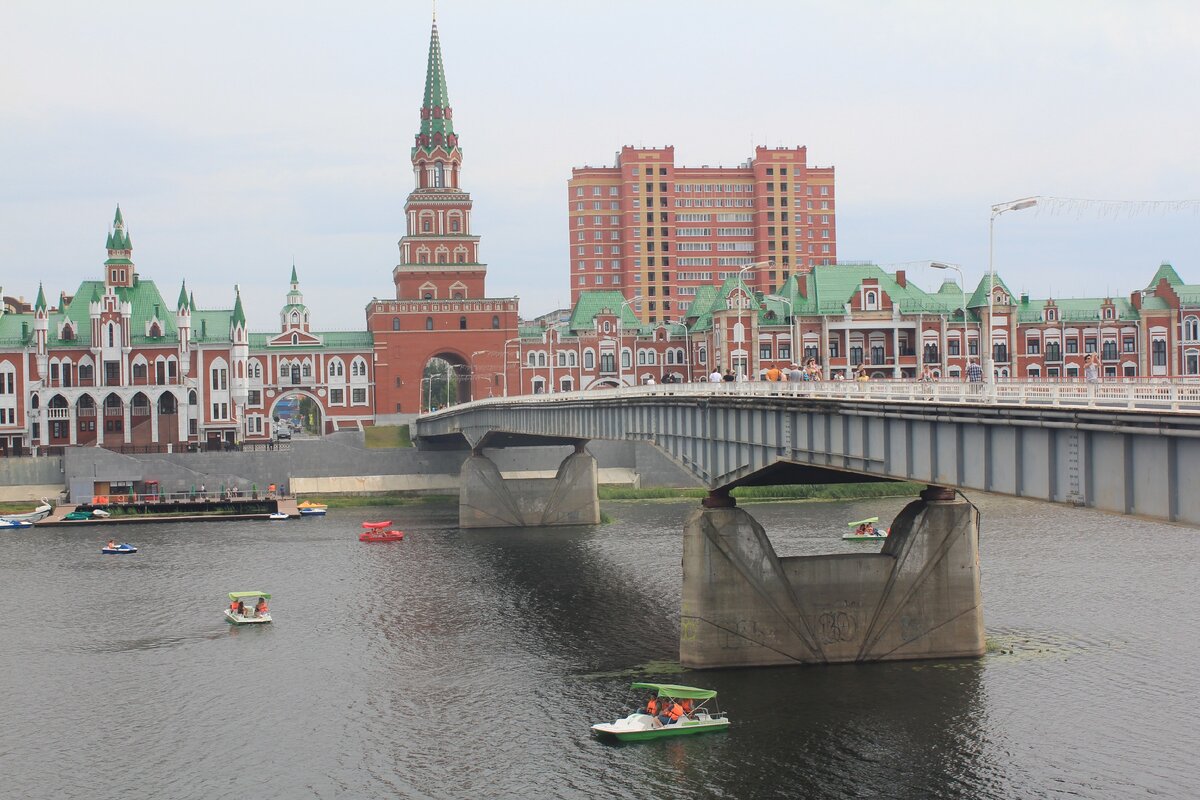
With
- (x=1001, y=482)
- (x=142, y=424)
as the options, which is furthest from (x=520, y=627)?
(x=142, y=424)

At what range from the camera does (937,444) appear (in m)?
46.3

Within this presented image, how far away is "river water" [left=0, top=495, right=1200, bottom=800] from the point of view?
147 feet

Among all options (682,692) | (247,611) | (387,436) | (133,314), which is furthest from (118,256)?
(682,692)

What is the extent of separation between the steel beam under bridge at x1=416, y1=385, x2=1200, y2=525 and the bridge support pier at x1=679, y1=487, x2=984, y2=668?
13.7 feet

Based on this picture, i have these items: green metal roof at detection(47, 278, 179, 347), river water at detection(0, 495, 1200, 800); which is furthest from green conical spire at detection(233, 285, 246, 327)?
river water at detection(0, 495, 1200, 800)

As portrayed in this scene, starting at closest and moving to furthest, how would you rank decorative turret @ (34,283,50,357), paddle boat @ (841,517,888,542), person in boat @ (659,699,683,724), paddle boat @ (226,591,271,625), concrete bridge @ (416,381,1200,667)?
1. concrete bridge @ (416,381,1200,667)
2. person in boat @ (659,699,683,724)
3. paddle boat @ (226,591,271,625)
4. paddle boat @ (841,517,888,542)
5. decorative turret @ (34,283,50,357)

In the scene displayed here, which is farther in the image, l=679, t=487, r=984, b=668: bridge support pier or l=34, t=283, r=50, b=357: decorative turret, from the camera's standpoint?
l=34, t=283, r=50, b=357: decorative turret

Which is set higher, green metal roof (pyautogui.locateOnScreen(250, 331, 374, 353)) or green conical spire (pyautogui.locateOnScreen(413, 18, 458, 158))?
green conical spire (pyautogui.locateOnScreen(413, 18, 458, 158))

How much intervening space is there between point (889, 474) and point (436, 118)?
456 ft

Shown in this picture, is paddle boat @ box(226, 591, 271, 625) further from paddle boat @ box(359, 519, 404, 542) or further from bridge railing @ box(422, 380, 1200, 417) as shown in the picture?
paddle boat @ box(359, 519, 404, 542)

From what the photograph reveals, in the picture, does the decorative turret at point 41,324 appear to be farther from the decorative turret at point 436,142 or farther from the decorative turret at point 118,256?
the decorative turret at point 436,142

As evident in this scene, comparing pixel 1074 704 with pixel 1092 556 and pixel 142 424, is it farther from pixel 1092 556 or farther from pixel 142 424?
pixel 142 424

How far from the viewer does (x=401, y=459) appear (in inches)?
5802

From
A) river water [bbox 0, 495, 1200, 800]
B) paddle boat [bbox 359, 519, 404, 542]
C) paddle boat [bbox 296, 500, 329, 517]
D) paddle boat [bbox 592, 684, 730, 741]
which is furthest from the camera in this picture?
paddle boat [bbox 296, 500, 329, 517]
